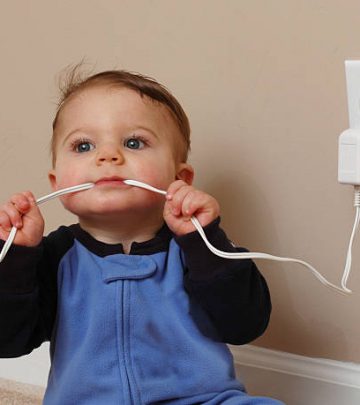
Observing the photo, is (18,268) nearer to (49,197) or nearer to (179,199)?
(49,197)

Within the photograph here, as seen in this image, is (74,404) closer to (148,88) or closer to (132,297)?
(132,297)

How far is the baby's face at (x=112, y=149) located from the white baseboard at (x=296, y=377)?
379 mm

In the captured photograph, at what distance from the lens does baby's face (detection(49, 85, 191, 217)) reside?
104 cm

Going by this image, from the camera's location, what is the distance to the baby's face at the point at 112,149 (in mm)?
1036

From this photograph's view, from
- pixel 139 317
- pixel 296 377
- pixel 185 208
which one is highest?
pixel 185 208

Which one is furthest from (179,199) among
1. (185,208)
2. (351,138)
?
(351,138)

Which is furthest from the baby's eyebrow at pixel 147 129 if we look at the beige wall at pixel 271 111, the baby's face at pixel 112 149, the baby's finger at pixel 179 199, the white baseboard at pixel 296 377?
the white baseboard at pixel 296 377

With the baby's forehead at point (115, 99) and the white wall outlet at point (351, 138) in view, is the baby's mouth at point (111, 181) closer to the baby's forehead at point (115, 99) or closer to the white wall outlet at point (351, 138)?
the baby's forehead at point (115, 99)

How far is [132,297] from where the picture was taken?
1.04 meters

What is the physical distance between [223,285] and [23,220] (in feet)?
0.85

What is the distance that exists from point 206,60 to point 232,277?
0.42 m

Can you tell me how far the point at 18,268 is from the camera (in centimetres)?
100

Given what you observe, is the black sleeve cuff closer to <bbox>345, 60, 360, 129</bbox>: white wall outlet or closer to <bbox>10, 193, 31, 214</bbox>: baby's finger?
<bbox>10, 193, 31, 214</bbox>: baby's finger

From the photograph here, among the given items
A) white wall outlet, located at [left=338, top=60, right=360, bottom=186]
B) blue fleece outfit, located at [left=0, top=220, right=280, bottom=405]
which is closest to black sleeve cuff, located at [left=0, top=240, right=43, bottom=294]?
blue fleece outfit, located at [left=0, top=220, right=280, bottom=405]
